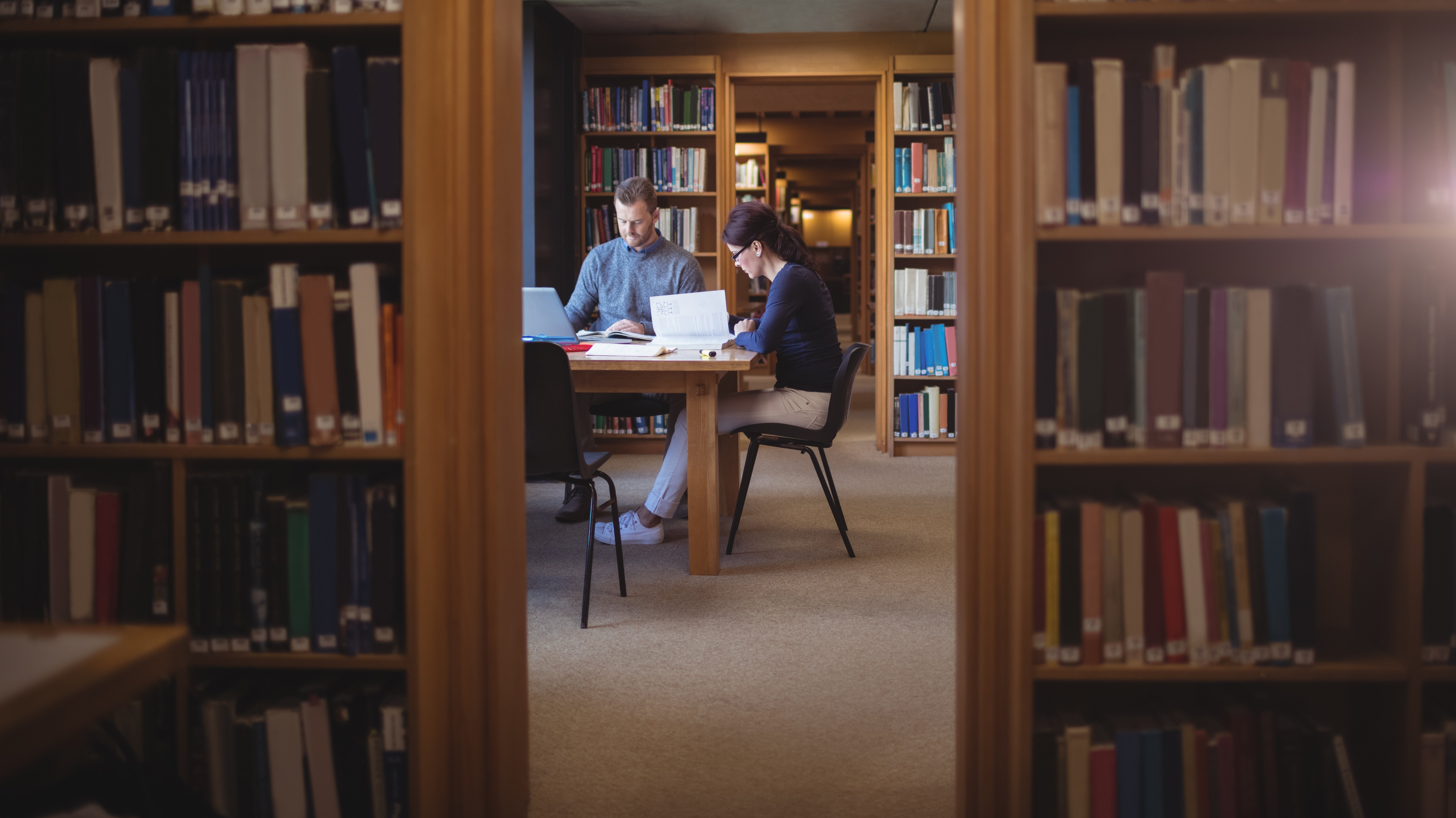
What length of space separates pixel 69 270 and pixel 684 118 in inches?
169

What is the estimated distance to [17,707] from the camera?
2.77 feet

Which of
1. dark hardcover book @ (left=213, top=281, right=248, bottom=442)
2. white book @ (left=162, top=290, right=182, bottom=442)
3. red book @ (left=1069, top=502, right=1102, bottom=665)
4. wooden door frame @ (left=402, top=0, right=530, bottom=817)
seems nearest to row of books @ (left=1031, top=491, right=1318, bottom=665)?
red book @ (left=1069, top=502, right=1102, bottom=665)

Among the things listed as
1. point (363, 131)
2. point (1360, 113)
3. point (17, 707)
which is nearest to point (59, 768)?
point (17, 707)

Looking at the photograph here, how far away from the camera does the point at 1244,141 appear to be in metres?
1.53

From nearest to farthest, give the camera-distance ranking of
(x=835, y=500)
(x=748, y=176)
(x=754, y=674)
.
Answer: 1. (x=754, y=674)
2. (x=835, y=500)
3. (x=748, y=176)

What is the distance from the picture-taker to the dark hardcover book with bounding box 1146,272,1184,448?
154cm

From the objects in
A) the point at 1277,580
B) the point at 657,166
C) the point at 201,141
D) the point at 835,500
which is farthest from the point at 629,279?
the point at 1277,580

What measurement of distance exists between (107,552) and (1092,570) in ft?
5.21

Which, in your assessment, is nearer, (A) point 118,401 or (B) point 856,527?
(A) point 118,401

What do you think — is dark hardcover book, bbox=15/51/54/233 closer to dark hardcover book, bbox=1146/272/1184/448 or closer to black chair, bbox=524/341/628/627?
black chair, bbox=524/341/628/627

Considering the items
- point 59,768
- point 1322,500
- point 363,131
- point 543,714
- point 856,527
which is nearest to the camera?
point 59,768

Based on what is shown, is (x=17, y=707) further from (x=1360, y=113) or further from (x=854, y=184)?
(x=854, y=184)

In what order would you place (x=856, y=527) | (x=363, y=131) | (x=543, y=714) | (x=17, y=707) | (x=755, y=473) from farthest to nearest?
(x=755, y=473) < (x=856, y=527) < (x=543, y=714) < (x=363, y=131) < (x=17, y=707)

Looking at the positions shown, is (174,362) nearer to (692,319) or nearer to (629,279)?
(692,319)
